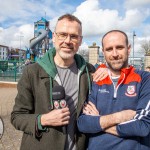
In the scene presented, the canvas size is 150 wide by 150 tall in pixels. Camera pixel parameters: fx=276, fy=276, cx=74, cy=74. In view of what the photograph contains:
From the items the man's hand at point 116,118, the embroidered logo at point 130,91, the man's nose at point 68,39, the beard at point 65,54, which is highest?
the man's nose at point 68,39

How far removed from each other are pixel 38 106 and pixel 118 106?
68 centimetres

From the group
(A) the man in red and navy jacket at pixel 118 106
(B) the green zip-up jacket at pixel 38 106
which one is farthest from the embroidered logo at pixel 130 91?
(B) the green zip-up jacket at pixel 38 106

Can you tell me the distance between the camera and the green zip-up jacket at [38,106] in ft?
7.60

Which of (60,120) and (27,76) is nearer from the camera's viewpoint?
(60,120)

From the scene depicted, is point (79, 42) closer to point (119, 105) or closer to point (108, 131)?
point (119, 105)

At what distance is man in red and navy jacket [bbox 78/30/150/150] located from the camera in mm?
2178

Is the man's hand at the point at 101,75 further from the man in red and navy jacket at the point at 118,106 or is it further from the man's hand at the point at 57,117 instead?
the man's hand at the point at 57,117

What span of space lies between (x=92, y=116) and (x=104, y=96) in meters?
0.20

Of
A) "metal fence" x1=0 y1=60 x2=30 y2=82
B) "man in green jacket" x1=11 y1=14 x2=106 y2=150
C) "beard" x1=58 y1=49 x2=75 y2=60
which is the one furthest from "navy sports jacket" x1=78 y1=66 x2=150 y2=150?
"metal fence" x1=0 y1=60 x2=30 y2=82

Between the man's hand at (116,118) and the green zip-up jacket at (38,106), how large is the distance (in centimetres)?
29

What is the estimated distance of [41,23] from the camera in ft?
113

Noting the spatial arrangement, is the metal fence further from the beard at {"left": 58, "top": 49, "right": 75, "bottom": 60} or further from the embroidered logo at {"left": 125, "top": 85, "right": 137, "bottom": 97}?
the embroidered logo at {"left": 125, "top": 85, "right": 137, "bottom": 97}

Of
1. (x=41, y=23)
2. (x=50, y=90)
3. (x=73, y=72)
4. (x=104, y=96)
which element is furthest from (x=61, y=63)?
(x=41, y=23)

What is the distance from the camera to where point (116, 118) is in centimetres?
219
